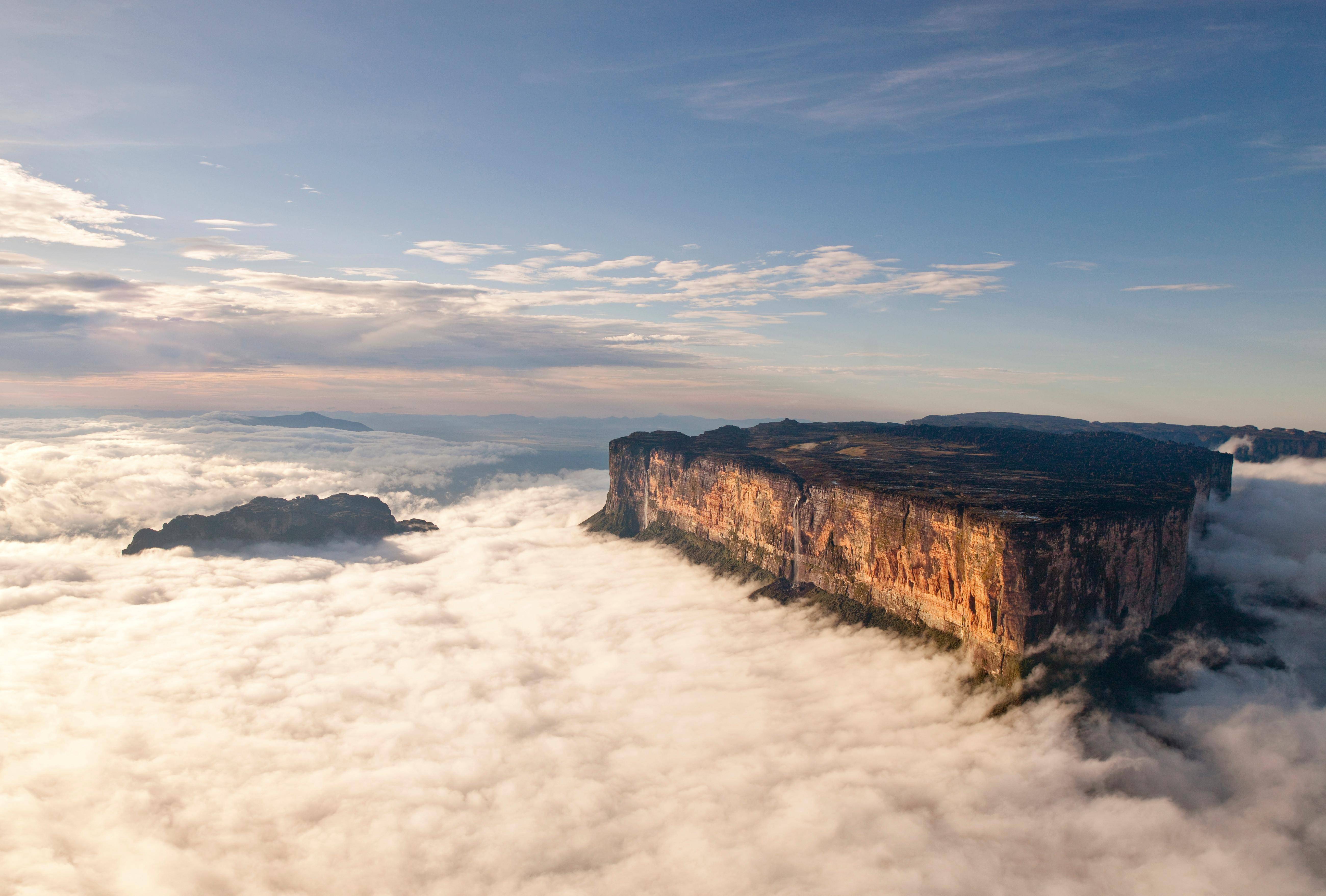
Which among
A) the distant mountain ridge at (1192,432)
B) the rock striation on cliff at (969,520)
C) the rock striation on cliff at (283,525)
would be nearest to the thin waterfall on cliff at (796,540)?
the rock striation on cliff at (969,520)

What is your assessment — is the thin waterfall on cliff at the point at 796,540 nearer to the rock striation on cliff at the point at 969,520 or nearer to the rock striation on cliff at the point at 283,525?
the rock striation on cliff at the point at 969,520

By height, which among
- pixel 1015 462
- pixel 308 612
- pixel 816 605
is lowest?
pixel 308 612

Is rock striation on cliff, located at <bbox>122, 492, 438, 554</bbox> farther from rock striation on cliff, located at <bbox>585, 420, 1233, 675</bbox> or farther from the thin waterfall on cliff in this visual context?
the thin waterfall on cliff

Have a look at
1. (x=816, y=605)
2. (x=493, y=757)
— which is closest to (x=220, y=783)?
(x=493, y=757)

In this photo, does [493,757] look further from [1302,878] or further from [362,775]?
[1302,878]

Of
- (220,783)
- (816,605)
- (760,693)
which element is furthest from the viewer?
(816,605)

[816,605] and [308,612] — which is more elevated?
[816,605]
